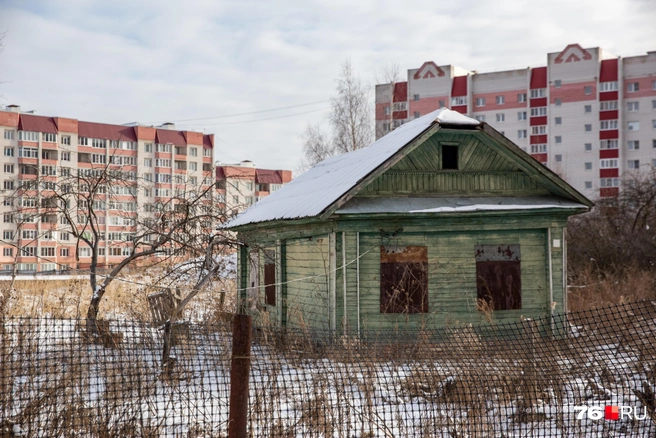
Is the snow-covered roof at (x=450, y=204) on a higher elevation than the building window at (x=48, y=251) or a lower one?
higher

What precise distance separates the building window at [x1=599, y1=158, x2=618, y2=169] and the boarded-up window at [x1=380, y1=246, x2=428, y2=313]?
5746 centimetres

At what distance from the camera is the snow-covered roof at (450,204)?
42.1 ft

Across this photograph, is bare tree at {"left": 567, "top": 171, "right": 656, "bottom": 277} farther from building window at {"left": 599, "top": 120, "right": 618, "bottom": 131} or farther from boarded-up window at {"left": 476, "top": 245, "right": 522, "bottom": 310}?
building window at {"left": 599, "top": 120, "right": 618, "bottom": 131}

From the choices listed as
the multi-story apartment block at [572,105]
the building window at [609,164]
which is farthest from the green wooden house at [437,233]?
the building window at [609,164]

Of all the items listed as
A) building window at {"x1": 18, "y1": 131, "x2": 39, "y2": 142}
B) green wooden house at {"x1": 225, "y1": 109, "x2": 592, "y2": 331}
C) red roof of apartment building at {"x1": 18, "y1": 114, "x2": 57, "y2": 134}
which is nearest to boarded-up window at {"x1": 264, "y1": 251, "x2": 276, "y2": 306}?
green wooden house at {"x1": 225, "y1": 109, "x2": 592, "y2": 331}

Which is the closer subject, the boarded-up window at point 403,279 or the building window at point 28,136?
the boarded-up window at point 403,279

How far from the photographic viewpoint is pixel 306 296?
1440cm

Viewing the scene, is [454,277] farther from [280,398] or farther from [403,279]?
[280,398]

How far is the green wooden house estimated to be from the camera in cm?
1291

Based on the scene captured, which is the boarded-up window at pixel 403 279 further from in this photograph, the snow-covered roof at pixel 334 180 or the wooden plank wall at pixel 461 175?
the snow-covered roof at pixel 334 180

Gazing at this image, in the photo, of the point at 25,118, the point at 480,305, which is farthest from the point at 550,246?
the point at 25,118

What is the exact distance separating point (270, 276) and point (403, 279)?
14.7 feet

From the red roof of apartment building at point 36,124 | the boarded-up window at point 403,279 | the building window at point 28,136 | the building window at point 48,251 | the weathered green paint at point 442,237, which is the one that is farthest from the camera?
the building window at point 48,251

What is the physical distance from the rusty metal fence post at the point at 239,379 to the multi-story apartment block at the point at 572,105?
57365 mm
